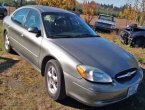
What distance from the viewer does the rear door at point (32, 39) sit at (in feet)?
18.7

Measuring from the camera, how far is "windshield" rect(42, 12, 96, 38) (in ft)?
18.8

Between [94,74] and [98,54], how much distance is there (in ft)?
2.21

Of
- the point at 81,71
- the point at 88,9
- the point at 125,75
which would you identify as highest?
the point at 81,71

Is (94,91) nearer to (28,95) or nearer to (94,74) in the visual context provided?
(94,74)

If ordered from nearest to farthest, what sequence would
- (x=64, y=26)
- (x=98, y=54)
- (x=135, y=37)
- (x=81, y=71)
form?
(x=81, y=71) < (x=98, y=54) < (x=64, y=26) < (x=135, y=37)

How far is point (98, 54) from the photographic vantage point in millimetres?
5016

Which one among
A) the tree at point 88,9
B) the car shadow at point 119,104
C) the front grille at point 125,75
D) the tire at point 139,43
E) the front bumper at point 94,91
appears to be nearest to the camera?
the front bumper at point 94,91

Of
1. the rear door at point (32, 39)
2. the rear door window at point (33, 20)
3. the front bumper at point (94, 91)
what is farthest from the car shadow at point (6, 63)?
the front bumper at point (94, 91)

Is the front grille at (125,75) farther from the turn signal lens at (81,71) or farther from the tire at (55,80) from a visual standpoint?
the tire at (55,80)

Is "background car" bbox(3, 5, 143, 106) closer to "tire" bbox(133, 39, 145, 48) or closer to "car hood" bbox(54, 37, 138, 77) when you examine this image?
"car hood" bbox(54, 37, 138, 77)

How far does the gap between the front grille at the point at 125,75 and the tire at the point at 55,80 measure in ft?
3.05

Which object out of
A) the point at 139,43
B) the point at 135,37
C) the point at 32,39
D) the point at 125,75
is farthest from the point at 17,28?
the point at 139,43

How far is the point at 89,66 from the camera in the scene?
453 centimetres

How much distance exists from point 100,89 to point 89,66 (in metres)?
0.42
